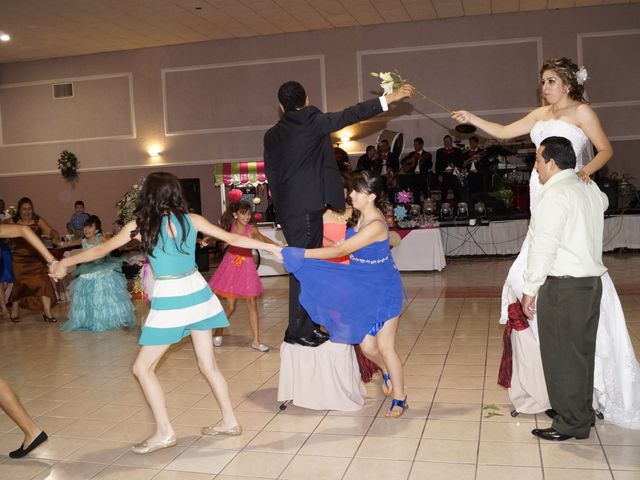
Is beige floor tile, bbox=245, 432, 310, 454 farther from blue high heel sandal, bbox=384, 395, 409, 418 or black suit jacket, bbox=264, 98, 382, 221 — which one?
black suit jacket, bbox=264, 98, 382, 221

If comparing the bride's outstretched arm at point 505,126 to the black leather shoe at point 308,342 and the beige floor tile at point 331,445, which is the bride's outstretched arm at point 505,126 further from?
the beige floor tile at point 331,445

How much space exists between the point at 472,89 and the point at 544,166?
462 inches

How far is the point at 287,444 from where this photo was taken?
146 inches

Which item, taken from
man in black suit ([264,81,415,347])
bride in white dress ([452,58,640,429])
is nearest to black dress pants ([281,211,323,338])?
man in black suit ([264,81,415,347])

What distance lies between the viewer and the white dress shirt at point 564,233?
128 inches

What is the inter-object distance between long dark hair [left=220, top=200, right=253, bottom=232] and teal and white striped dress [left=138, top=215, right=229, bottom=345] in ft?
8.68

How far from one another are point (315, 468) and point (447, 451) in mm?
710

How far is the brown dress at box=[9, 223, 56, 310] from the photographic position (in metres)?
8.55

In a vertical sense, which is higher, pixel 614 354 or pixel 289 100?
pixel 289 100

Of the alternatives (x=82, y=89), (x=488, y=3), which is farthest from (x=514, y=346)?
(x=82, y=89)

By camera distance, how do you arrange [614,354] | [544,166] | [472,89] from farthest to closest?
[472,89] < [614,354] < [544,166]

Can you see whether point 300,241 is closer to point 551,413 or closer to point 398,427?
point 398,427

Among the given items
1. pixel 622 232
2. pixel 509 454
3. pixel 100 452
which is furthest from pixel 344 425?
pixel 622 232

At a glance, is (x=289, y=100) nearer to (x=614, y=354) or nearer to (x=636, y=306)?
(x=614, y=354)
